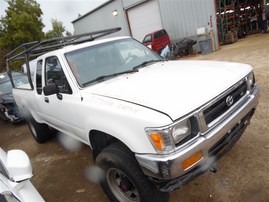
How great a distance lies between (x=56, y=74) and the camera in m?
3.51

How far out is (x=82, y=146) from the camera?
15.6 feet

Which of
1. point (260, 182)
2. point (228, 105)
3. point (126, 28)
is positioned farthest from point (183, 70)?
point (126, 28)

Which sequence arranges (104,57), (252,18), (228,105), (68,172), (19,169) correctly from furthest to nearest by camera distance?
(252,18)
(68,172)
(104,57)
(228,105)
(19,169)

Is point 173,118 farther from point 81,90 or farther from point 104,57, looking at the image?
point 104,57

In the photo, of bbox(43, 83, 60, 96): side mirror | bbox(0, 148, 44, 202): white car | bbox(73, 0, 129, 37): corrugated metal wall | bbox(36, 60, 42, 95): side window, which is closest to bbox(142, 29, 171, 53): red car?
bbox(73, 0, 129, 37): corrugated metal wall

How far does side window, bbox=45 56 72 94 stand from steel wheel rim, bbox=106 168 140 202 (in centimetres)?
117

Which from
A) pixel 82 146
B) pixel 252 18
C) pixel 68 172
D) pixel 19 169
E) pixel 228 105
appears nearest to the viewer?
pixel 19 169

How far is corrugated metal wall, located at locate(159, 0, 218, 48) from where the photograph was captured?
13031mm

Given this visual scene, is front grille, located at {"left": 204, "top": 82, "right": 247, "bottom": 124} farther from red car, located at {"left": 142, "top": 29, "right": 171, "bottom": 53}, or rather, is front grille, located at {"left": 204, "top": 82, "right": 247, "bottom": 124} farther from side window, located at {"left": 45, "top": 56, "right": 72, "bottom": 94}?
red car, located at {"left": 142, "top": 29, "right": 171, "bottom": 53}

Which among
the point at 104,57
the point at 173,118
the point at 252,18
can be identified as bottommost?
the point at 252,18

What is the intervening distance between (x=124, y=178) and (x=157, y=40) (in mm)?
13062

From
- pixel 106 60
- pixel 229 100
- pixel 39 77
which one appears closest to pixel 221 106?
pixel 229 100

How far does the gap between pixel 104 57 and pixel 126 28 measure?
53.5ft

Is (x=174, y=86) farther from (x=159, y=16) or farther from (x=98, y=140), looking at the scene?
(x=159, y=16)
